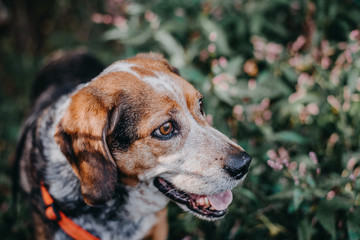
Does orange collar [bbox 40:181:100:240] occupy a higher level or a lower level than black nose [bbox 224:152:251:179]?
lower

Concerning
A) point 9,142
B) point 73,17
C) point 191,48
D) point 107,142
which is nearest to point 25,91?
point 9,142

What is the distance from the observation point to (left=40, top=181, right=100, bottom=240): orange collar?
2243 millimetres

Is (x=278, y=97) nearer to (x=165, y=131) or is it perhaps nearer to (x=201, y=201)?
(x=201, y=201)

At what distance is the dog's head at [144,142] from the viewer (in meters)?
2.01

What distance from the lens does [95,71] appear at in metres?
3.76

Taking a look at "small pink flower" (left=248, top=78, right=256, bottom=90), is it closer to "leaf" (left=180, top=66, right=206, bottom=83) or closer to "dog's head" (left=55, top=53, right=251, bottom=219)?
"leaf" (left=180, top=66, right=206, bottom=83)

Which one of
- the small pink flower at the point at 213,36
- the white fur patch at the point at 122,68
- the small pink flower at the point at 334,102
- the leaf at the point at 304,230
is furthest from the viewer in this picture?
the small pink flower at the point at 213,36

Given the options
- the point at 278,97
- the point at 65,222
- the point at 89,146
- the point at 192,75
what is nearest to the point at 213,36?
the point at 192,75

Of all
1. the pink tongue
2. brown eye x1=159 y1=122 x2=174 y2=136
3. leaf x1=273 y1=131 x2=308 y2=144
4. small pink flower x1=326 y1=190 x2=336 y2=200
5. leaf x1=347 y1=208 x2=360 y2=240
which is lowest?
small pink flower x1=326 y1=190 x2=336 y2=200

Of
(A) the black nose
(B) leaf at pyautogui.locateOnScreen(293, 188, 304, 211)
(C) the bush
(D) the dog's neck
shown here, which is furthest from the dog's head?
(C) the bush

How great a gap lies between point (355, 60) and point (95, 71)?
2.78 m

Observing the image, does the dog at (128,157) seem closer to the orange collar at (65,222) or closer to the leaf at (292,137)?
the orange collar at (65,222)

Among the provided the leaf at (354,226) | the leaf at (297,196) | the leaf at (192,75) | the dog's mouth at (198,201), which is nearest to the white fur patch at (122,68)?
the dog's mouth at (198,201)

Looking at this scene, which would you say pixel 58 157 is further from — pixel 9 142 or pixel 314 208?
pixel 9 142
